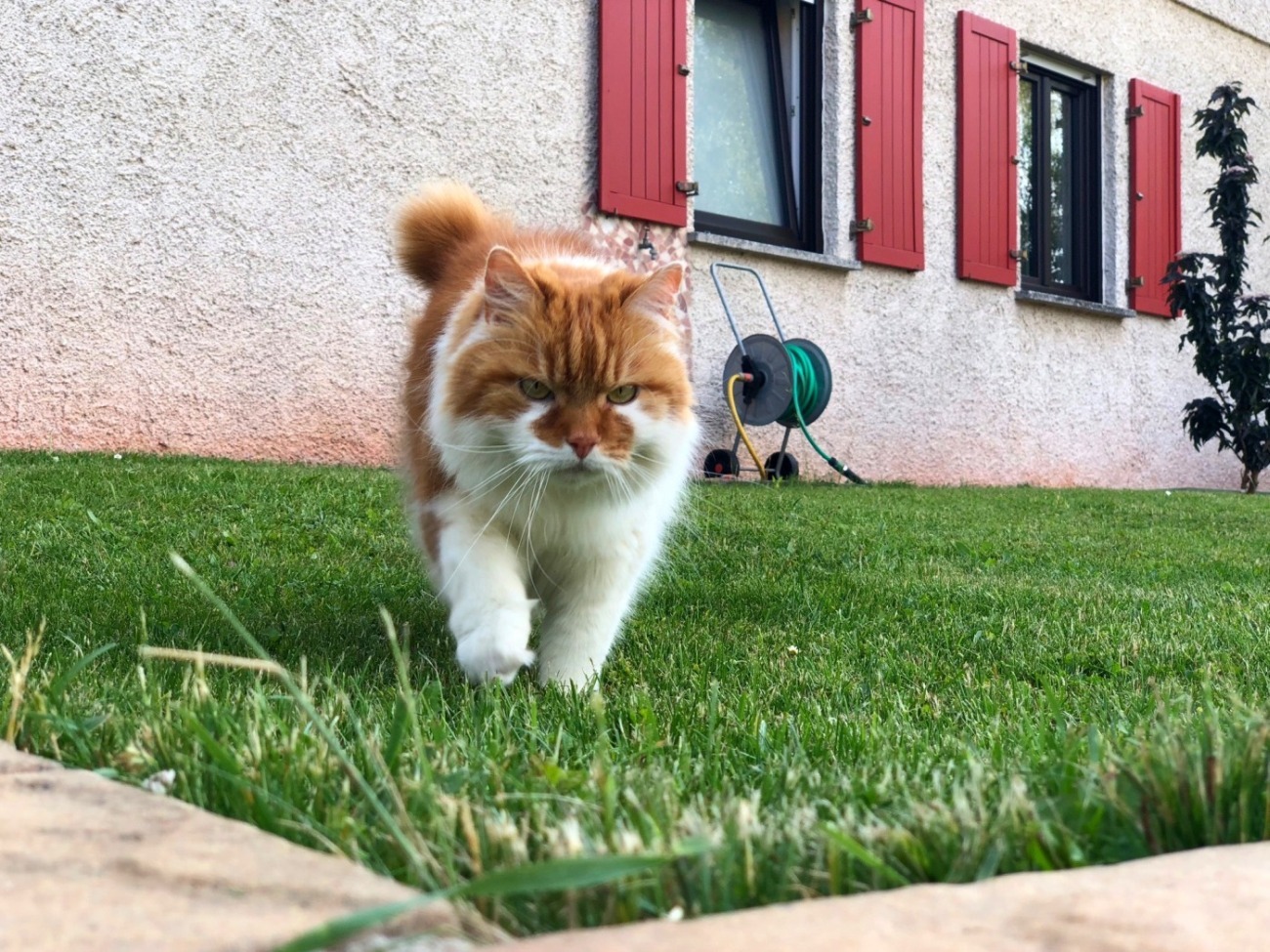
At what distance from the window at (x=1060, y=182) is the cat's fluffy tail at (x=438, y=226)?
7.59 metres

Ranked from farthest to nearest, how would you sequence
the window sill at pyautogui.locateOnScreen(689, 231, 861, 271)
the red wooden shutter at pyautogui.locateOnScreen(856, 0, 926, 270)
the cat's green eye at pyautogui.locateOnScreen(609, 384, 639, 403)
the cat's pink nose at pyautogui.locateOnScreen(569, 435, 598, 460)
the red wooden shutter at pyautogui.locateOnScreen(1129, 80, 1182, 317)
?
the red wooden shutter at pyautogui.locateOnScreen(1129, 80, 1182, 317), the red wooden shutter at pyautogui.locateOnScreen(856, 0, 926, 270), the window sill at pyautogui.locateOnScreen(689, 231, 861, 271), the cat's green eye at pyautogui.locateOnScreen(609, 384, 639, 403), the cat's pink nose at pyautogui.locateOnScreen(569, 435, 598, 460)

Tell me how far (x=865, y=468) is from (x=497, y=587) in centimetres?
639

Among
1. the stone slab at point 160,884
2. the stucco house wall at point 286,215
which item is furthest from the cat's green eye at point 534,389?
the stucco house wall at point 286,215

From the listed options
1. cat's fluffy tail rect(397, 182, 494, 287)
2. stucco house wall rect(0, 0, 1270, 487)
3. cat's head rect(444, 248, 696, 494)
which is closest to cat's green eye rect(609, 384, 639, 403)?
cat's head rect(444, 248, 696, 494)

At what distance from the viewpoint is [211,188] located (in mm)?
5805

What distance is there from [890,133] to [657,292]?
6431 millimetres

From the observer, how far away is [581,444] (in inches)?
Result: 80.5

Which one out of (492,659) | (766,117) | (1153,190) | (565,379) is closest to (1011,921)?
(492,659)

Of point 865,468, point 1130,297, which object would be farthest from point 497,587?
point 1130,297

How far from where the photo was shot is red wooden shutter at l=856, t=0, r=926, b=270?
8.02 metres

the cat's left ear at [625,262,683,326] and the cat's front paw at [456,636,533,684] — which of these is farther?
the cat's left ear at [625,262,683,326]

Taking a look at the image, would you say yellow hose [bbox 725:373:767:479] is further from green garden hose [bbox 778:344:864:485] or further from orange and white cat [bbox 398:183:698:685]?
orange and white cat [bbox 398:183:698:685]

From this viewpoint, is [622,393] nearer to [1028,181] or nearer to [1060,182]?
[1028,181]

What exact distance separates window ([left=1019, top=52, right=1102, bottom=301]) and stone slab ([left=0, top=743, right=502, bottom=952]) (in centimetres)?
950
